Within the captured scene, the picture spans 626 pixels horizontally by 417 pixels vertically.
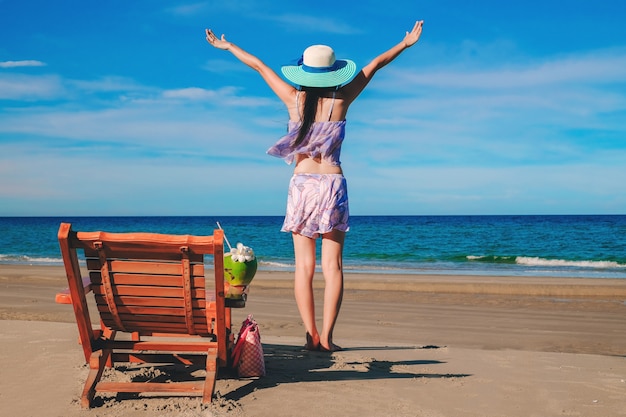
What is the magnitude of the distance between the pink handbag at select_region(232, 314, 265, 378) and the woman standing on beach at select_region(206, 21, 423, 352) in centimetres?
69

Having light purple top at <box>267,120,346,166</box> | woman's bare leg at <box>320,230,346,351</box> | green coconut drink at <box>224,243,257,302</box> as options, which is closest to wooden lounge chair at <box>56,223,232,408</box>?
green coconut drink at <box>224,243,257,302</box>

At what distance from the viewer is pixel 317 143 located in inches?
186

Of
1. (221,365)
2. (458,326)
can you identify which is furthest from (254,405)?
(458,326)

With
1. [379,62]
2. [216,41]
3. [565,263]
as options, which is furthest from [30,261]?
[379,62]

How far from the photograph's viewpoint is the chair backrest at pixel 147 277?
349cm

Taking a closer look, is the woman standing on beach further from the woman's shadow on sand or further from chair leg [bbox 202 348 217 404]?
→ chair leg [bbox 202 348 217 404]

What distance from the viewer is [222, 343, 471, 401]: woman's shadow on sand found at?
13.8 ft

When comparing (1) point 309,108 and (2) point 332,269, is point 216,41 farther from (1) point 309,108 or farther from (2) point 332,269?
(2) point 332,269

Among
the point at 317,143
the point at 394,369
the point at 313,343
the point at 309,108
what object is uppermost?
the point at 309,108

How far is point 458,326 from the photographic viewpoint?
25.9 feet

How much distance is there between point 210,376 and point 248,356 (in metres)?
0.51

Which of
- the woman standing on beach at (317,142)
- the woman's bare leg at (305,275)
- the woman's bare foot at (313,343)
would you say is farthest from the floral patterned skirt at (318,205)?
the woman's bare foot at (313,343)

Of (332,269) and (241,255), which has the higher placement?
(241,255)

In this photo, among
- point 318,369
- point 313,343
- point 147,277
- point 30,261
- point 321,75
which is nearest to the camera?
point 147,277
